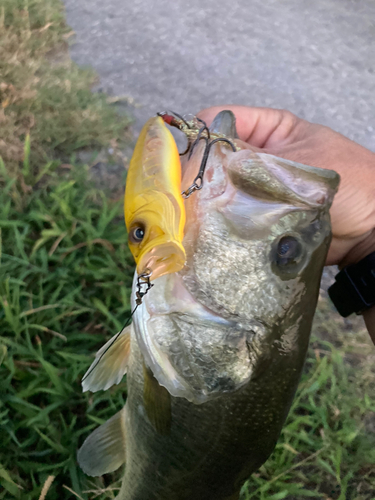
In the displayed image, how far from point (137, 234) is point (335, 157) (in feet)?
3.61

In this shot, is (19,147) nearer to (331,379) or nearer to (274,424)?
(274,424)

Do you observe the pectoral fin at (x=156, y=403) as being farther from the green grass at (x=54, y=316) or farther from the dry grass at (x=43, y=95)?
the dry grass at (x=43, y=95)

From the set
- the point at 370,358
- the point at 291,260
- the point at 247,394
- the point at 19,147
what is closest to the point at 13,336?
the point at 19,147

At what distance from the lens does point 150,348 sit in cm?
111

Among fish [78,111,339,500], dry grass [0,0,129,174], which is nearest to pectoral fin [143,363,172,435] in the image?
fish [78,111,339,500]

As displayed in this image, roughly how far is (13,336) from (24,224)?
0.66 m

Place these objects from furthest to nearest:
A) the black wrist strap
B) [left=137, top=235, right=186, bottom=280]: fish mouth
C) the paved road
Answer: the paved road → the black wrist strap → [left=137, top=235, right=186, bottom=280]: fish mouth

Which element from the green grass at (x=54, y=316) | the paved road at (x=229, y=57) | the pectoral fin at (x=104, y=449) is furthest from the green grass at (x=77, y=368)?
the paved road at (x=229, y=57)

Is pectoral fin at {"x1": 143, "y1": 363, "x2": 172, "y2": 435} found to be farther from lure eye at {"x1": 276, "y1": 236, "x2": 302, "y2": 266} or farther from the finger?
the finger

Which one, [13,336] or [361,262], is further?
[13,336]

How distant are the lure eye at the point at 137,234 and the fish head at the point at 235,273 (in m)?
0.26

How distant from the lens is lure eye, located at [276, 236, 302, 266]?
3.53 feet

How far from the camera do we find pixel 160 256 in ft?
2.66

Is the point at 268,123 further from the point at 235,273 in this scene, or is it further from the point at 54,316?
the point at 54,316
